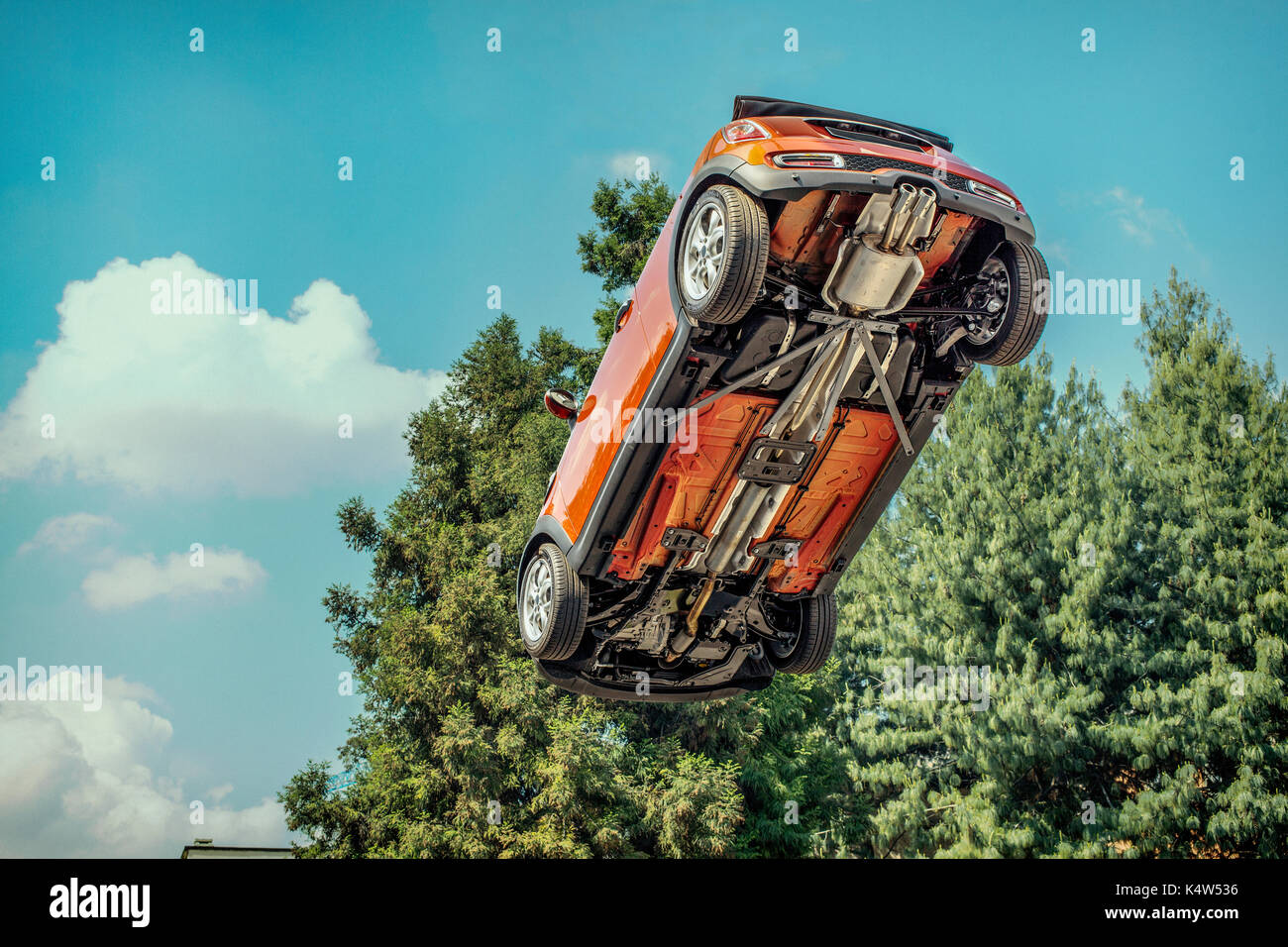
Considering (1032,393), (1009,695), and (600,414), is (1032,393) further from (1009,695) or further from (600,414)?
(600,414)

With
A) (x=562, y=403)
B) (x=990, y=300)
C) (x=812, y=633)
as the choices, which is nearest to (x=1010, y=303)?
(x=990, y=300)

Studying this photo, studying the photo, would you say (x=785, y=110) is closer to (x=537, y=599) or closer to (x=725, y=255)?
(x=725, y=255)

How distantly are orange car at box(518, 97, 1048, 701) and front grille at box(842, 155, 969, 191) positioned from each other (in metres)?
0.02

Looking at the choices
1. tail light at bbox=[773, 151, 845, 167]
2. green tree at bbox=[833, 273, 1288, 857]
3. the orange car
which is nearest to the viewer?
tail light at bbox=[773, 151, 845, 167]

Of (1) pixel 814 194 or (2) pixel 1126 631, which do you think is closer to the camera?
(1) pixel 814 194

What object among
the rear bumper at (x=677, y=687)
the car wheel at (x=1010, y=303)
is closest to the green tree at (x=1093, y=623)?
the rear bumper at (x=677, y=687)

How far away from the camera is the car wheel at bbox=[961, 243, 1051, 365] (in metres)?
6.21

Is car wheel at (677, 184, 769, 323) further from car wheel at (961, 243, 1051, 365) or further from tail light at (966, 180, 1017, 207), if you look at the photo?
car wheel at (961, 243, 1051, 365)

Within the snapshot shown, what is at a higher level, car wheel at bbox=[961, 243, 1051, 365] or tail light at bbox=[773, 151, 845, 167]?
tail light at bbox=[773, 151, 845, 167]

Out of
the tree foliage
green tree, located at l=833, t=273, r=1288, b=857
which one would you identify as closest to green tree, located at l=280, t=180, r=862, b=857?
the tree foliage

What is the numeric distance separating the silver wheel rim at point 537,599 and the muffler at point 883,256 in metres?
3.26
